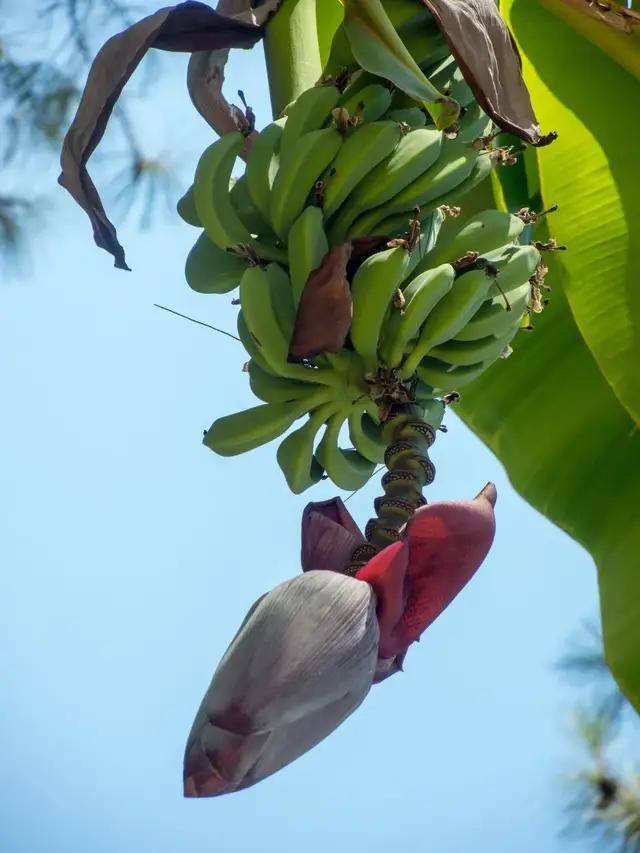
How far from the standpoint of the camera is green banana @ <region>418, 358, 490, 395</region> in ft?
3.85

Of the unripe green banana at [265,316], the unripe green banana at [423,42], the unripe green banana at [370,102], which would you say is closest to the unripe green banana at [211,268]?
the unripe green banana at [265,316]

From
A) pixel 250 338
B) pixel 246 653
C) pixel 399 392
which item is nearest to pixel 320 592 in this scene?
pixel 246 653

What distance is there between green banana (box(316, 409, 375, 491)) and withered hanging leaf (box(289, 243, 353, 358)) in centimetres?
16

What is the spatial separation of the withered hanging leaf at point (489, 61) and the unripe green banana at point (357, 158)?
0.36 feet

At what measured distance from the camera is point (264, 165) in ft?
3.92

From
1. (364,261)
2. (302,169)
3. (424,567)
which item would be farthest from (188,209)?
(424,567)

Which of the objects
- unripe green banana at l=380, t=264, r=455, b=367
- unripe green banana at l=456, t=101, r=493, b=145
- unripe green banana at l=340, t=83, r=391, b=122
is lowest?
unripe green banana at l=380, t=264, r=455, b=367

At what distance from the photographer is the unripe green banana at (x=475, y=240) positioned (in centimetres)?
116

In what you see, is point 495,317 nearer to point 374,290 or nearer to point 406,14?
point 374,290

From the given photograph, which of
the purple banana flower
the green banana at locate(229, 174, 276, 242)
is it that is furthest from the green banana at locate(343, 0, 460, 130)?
the purple banana flower

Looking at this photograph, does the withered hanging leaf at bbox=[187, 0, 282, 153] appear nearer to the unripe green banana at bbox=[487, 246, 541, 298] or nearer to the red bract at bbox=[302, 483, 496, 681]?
the unripe green banana at bbox=[487, 246, 541, 298]

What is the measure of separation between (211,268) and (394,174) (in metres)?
0.24

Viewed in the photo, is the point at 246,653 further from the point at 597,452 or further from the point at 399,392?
the point at 597,452

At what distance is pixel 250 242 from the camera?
1.20m
